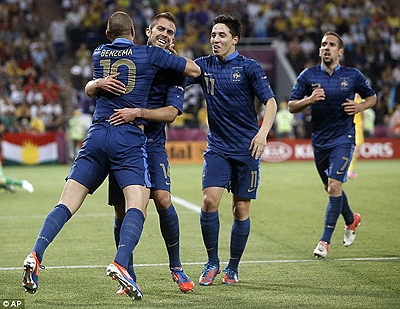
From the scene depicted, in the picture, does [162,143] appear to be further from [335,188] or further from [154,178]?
[335,188]

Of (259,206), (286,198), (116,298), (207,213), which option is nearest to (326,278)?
(207,213)

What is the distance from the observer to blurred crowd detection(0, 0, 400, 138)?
24734 millimetres

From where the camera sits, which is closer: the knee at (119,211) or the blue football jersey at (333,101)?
the knee at (119,211)

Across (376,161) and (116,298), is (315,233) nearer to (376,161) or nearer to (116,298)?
(116,298)

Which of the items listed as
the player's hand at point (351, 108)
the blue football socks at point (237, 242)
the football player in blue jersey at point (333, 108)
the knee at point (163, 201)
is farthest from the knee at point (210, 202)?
the player's hand at point (351, 108)

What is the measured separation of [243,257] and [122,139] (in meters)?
2.62

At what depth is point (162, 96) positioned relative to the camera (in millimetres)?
5797

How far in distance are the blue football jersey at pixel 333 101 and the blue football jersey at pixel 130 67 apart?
3056 millimetres

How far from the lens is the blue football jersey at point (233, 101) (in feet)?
20.5

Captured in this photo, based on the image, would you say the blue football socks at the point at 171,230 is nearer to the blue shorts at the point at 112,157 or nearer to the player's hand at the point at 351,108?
the blue shorts at the point at 112,157

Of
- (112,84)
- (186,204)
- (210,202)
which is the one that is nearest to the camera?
(112,84)

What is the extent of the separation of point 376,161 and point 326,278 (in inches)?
698

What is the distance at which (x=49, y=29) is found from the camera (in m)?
27.8

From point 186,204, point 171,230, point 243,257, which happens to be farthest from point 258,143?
point 186,204
